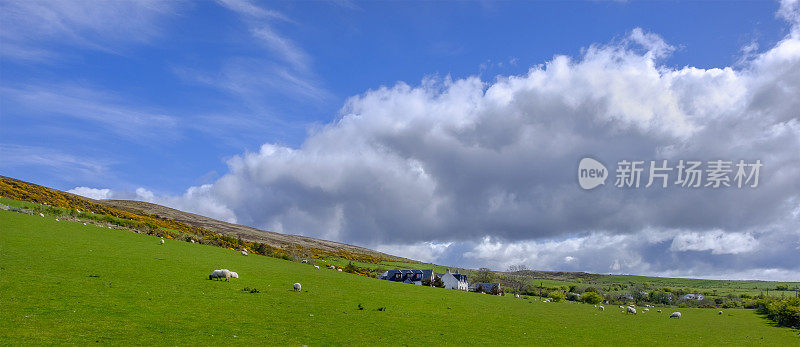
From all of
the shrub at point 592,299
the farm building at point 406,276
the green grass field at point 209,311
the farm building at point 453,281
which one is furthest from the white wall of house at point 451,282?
the green grass field at point 209,311

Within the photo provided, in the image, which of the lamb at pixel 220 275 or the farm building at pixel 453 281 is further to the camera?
the farm building at pixel 453 281

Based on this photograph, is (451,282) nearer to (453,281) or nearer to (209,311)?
(453,281)

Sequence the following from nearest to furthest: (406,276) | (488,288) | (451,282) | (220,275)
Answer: (220,275) → (406,276) → (451,282) → (488,288)

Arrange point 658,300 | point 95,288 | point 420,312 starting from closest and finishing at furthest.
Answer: point 95,288 < point 420,312 < point 658,300

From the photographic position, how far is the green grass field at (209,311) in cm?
2311

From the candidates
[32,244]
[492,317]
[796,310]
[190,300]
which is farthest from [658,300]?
[32,244]

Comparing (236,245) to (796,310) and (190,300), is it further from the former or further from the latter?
(796,310)

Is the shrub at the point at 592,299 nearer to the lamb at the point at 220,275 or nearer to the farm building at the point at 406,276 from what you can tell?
the farm building at the point at 406,276

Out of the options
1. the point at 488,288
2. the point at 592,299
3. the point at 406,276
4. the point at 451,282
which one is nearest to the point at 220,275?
the point at 406,276

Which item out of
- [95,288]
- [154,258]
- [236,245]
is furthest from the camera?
[236,245]

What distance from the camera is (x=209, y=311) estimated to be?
28797 mm

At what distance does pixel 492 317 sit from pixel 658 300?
10313cm

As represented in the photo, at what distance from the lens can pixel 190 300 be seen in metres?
31.1

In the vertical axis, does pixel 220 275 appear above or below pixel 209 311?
above
